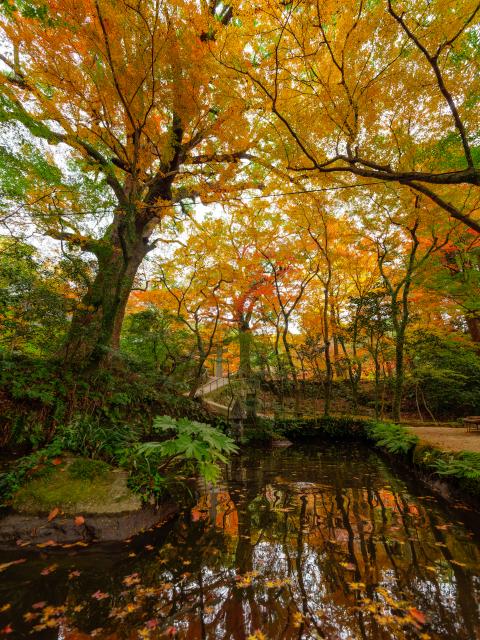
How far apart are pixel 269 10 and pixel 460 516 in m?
7.48

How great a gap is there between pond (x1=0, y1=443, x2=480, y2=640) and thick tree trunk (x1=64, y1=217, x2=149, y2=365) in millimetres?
3850

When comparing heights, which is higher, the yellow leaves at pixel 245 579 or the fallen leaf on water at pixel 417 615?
the fallen leaf on water at pixel 417 615

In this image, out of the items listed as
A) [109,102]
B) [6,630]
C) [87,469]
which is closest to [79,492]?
[87,469]

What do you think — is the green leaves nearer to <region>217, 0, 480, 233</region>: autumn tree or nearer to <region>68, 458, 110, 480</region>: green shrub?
<region>68, 458, 110, 480</region>: green shrub

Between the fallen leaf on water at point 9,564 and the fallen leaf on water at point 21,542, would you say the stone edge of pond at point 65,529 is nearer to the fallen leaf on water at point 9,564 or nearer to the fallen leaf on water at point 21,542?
the fallen leaf on water at point 21,542

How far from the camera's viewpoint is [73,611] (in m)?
2.21

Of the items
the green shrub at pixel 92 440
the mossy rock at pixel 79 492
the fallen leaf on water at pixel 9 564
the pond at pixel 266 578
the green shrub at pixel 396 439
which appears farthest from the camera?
the green shrub at pixel 396 439

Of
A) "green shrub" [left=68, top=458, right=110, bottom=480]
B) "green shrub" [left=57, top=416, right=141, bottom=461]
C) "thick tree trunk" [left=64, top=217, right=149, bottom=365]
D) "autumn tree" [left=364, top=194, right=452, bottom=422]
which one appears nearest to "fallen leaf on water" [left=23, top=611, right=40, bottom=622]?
"green shrub" [left=68, top=458, right=110, bottom=480]

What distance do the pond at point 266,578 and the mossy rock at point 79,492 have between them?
0.42m

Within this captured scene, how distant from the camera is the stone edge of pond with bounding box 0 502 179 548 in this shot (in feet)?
10.5

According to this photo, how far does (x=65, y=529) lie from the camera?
10.8 ft

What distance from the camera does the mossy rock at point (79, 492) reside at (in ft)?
11.3

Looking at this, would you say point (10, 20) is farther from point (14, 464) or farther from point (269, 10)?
point (14, 464)

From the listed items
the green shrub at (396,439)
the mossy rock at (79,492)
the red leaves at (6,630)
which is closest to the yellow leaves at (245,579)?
the mossy rock at (79,492)
